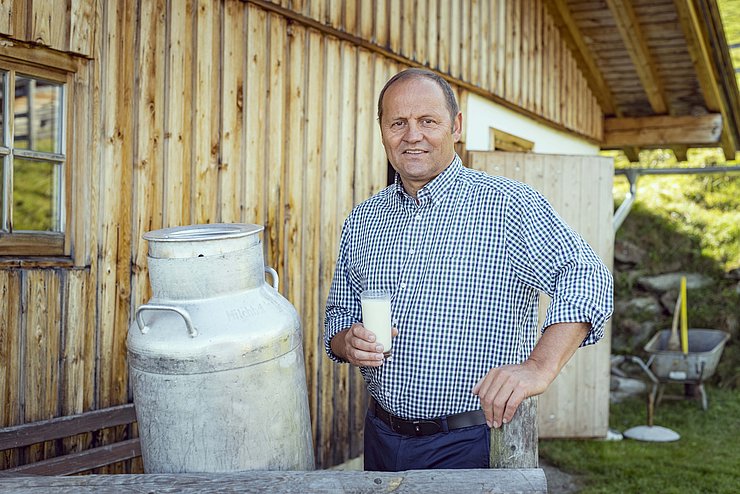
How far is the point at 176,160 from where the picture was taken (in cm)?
356

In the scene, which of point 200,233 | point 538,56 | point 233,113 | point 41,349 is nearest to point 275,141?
point 233,113

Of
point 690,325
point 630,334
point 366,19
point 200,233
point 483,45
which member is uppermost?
point 483,45

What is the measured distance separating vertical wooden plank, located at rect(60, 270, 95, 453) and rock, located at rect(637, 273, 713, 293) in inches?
328

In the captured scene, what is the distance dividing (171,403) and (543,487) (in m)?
0.98

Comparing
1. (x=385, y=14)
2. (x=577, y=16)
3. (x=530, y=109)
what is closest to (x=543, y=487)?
(x=385, y=14)

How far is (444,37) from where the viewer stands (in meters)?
5.85

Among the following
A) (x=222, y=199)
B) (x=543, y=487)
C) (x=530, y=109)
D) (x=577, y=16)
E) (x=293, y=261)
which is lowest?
(x=543, y=487)

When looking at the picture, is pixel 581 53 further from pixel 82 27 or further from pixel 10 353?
pixel 10 353

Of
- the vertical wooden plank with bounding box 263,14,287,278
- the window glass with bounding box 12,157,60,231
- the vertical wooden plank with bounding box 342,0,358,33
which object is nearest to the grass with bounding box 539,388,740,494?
the vertical wooden plank with bounding box 263,14,287,278

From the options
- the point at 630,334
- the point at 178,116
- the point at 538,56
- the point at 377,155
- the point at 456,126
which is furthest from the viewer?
the point at 630,334

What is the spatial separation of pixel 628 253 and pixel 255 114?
7.85m

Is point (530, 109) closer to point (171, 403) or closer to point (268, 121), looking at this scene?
point (268, 121)

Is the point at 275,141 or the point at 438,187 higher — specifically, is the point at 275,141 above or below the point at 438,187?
above

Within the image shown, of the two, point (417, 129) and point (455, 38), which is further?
point (455, 38)
